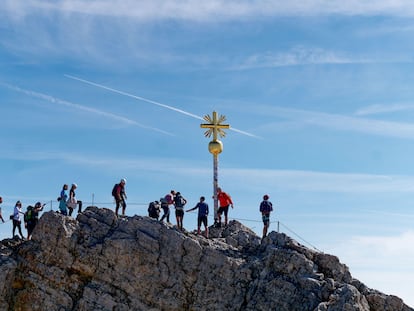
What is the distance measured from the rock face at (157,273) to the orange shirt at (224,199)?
9.79 ft

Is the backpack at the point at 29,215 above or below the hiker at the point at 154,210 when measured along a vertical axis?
below

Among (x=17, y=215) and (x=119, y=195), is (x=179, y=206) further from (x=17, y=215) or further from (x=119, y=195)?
(x=17, y=215)

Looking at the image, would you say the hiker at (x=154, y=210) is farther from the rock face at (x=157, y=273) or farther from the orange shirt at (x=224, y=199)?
the orange shirt at (x=224, y=199)

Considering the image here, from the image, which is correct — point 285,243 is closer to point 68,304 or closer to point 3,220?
point 68,304

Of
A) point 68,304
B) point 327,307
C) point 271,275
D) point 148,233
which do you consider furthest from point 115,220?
point 327,307

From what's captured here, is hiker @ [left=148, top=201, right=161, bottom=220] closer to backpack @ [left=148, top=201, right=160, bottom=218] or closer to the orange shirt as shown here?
backpack @ [left=148, top=201, right=160, bottom=218]

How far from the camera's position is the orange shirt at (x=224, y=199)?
37.5 m

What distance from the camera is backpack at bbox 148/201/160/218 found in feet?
121

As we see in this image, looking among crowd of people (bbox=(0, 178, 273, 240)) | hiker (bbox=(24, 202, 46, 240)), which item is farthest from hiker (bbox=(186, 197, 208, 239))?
hiker (bbox=(24, 202, 46, 240))

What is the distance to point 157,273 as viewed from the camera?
111 feet

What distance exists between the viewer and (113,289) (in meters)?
33.3

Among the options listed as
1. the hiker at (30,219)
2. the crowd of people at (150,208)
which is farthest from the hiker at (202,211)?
the hiker at (30,219)

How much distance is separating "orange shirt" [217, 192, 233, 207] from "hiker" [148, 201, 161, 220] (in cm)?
316

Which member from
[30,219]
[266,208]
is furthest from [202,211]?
[30,219]
